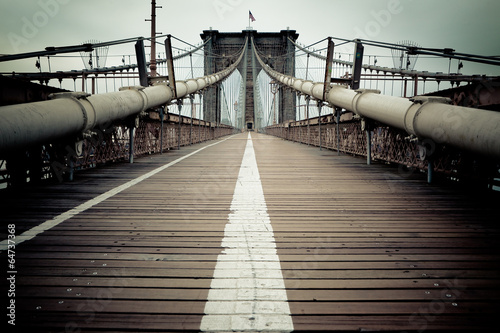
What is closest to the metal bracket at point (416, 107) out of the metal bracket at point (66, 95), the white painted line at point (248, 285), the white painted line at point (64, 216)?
the white painted line at point (248, 285)

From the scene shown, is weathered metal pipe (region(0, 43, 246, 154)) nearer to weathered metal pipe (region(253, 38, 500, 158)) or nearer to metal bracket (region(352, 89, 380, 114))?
weathered metal pipe (region(253, 38, 500, 158))

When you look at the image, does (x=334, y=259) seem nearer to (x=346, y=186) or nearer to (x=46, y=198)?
(x=346, y=186)

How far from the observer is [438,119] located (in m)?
3.61

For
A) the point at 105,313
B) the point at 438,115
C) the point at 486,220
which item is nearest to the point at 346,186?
the point at 438,115

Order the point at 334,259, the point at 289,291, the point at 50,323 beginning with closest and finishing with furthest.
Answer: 1. the point at 50,323
2. the point at 289,291
3. the point at 334,259

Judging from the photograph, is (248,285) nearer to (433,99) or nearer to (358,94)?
(433,99)

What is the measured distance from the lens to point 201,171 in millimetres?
6223

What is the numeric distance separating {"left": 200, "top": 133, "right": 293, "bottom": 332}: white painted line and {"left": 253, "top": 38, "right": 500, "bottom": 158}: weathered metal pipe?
1.97 meters

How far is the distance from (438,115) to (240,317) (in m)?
3.38

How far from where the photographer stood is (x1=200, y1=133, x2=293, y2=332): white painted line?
142 cm

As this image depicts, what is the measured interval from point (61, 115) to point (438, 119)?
4428 mm

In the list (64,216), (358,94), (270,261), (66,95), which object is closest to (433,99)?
(358,94)

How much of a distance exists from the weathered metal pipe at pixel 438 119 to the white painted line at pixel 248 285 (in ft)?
6.46

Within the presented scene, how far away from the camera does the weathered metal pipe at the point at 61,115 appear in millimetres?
2902
